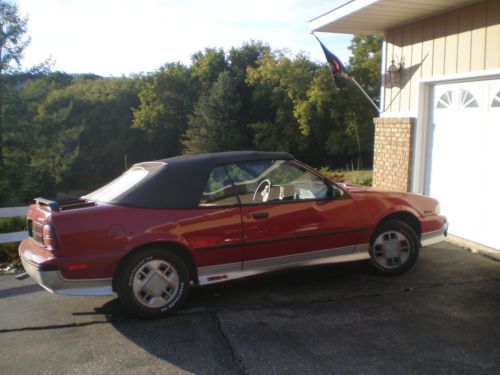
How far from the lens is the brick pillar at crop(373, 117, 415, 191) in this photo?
9065mm

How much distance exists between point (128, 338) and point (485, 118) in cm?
588

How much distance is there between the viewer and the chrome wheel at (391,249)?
5.95 metres

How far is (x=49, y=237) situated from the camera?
4465 mm

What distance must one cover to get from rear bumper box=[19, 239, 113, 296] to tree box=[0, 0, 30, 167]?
116 ft

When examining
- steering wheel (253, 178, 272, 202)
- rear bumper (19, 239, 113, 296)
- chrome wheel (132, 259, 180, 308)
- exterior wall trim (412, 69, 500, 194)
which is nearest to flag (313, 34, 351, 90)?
exterior wall trim (412, 69, 500, 194)

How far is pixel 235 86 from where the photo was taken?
57.2 metres

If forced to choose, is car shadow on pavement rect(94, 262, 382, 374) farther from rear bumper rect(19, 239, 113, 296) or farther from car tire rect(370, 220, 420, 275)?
rear bumper rect(19, 239, 113, 296)

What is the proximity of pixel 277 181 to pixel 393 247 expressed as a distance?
162 cm

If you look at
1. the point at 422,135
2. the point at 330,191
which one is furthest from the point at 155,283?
the point at 422,135

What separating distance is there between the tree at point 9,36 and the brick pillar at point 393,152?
1294 inches

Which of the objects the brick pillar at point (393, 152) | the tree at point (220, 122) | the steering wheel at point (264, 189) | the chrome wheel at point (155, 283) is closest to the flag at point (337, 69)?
the brick pillar at point (393, 152)

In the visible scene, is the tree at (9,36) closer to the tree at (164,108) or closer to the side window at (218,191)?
the tree at (164,108)

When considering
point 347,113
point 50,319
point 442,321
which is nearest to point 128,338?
point 50,319

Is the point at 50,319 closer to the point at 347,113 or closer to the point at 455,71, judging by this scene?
the point at 455,71
